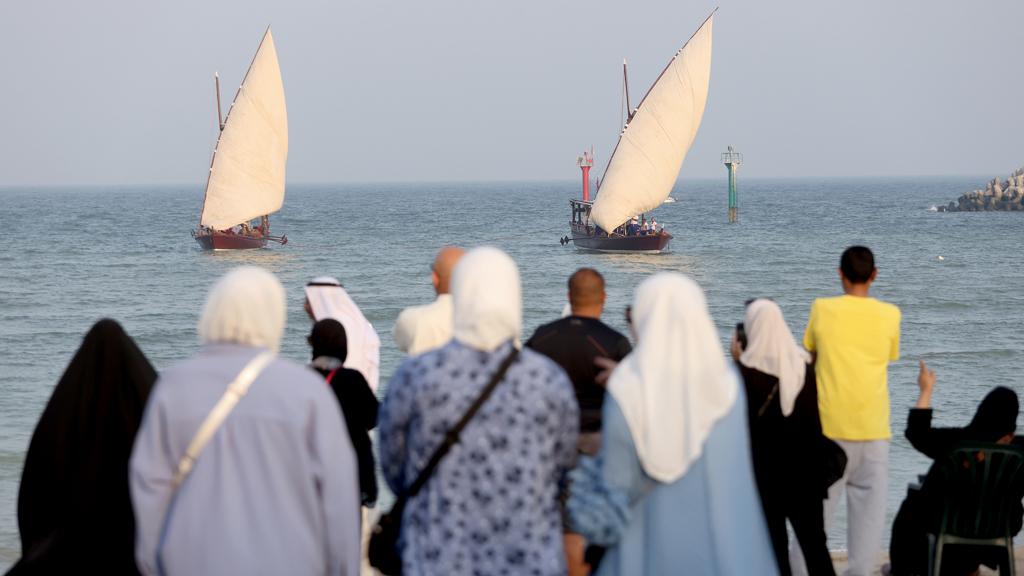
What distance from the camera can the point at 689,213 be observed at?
108188mm

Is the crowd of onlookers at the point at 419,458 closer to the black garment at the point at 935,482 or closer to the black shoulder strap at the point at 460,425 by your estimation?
the black shoulder strap at the point at 460,425

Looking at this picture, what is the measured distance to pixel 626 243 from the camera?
168ft

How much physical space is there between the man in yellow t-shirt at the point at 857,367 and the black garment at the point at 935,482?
14cm

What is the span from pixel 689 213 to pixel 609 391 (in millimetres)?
106181

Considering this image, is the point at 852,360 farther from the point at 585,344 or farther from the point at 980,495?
the point at 585,344

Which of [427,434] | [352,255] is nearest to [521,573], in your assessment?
[427,434]

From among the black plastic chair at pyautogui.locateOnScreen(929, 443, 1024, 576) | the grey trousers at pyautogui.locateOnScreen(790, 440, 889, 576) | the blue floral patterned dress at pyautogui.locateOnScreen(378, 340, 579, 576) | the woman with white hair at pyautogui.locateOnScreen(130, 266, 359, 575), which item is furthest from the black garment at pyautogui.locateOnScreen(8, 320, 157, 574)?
the black plastic chair at pyautogui.locateOnScreen(929, 443, 1024, 576)

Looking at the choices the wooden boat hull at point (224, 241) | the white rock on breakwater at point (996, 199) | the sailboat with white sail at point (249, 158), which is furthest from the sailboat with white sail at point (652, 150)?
the white rock on breakwater at point (996, 199)

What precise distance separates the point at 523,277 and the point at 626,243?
10487 millimetres

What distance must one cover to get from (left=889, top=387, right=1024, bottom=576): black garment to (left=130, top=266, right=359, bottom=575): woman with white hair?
7.51 feet

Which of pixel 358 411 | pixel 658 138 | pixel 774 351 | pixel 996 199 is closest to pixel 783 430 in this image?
pixel 774 351

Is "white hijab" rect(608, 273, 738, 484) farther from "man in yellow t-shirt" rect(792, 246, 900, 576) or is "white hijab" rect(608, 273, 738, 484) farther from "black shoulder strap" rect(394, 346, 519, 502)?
"man in yellow t-shirt" rect(792, 246, 900, 576)

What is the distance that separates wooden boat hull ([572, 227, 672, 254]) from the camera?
5075 cm

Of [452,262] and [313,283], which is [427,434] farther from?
[313,283]
